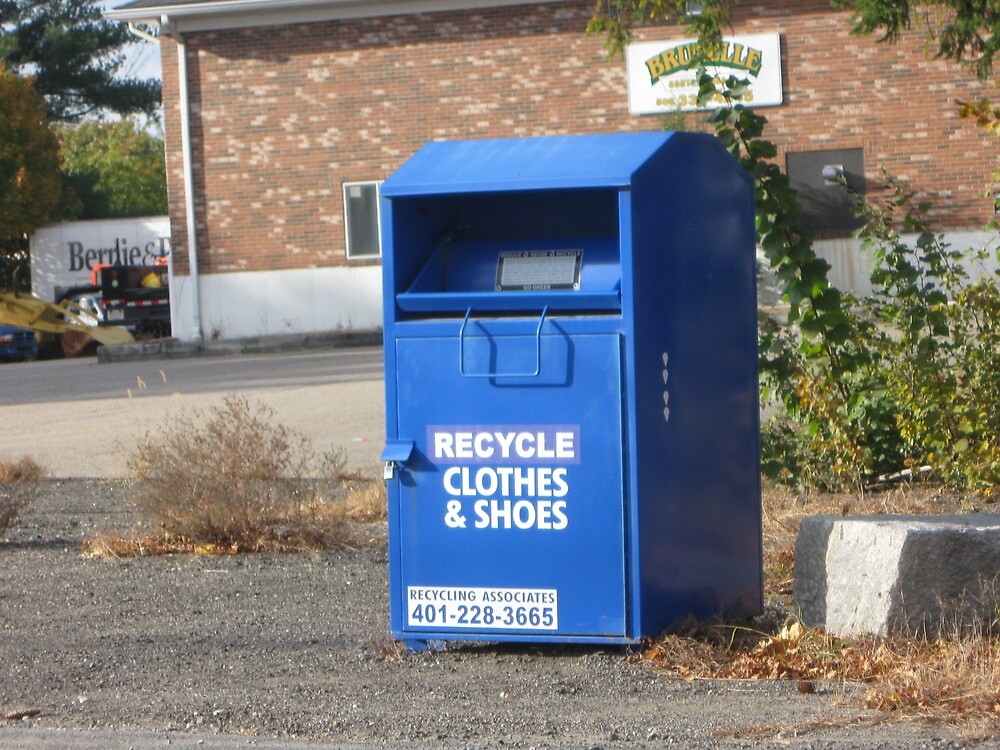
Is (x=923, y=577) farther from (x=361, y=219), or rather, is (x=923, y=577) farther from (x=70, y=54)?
(x=70, y=54)

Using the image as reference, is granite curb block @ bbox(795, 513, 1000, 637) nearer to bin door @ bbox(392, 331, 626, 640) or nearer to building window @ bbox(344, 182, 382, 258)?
bin door @ bbox(392, 331, 626, 640)

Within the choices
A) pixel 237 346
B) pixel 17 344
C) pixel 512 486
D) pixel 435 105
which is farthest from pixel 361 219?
pixel 512 486

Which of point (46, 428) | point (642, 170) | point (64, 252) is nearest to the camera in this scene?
point (642, 170)

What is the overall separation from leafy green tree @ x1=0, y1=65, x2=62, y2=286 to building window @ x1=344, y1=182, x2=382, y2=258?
564 inches

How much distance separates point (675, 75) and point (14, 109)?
67.4 ft

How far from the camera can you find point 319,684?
4891 mm

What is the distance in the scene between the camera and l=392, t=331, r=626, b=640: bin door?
15.7ft

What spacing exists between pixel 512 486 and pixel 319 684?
102 cm

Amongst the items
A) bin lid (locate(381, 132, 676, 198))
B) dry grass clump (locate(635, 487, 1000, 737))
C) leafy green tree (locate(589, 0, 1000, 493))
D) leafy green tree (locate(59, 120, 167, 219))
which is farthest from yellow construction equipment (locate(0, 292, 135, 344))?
dry grass clump (locate(635, 487, 1000, 737))

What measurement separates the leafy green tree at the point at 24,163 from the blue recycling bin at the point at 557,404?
32569 mm

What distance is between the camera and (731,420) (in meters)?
5.39

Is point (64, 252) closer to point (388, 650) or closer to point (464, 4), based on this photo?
point (464, 4)

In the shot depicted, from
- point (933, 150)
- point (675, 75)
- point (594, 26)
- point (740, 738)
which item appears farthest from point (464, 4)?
point (740, 738)

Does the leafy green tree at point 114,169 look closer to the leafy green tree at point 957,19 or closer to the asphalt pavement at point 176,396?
the asphalt pavement at point 176,396
